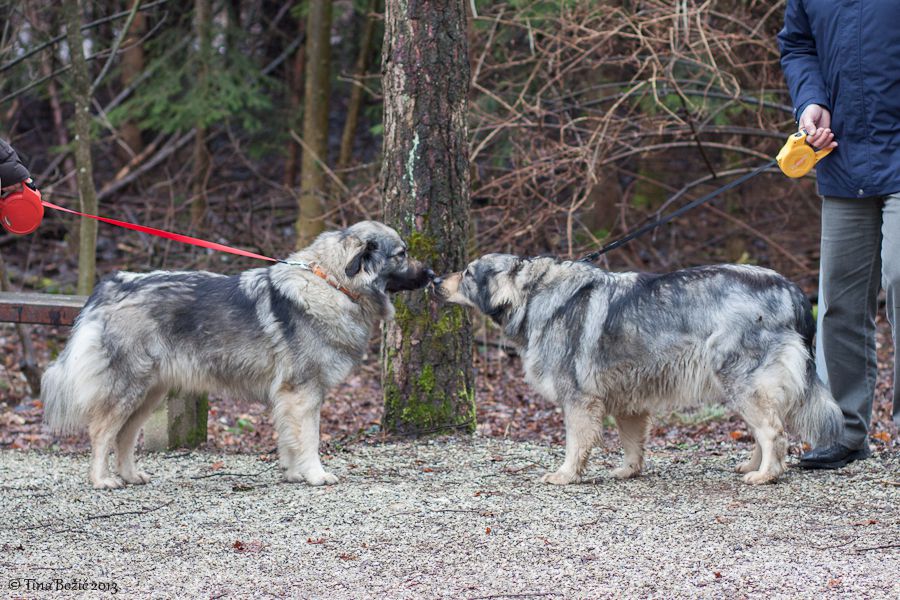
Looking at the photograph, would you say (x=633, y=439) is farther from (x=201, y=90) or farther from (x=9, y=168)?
(x=201, y=90)

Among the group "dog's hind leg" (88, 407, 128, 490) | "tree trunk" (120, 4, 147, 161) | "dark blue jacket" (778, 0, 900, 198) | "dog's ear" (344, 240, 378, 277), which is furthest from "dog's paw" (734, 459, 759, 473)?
"tree trunk" (120, 4, 147, 161)

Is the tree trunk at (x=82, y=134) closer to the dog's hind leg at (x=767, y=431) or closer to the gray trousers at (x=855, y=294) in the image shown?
the dog's hind leg at (x=767, y=431)

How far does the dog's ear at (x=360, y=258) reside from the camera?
5480 mm

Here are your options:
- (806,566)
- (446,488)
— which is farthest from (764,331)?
(446,488)

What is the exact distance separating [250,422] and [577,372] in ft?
12.5

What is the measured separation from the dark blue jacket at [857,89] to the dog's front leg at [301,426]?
116 inches

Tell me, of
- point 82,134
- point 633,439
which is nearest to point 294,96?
point 82,134

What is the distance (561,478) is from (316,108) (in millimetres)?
7365

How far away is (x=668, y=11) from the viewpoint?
8.34 m

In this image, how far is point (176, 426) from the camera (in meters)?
6.63

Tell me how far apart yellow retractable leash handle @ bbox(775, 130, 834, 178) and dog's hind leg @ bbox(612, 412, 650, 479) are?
5.00ft

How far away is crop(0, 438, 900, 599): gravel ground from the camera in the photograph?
363cm

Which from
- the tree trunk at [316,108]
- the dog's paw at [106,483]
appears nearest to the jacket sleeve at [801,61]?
the dog's paw at [106,483]

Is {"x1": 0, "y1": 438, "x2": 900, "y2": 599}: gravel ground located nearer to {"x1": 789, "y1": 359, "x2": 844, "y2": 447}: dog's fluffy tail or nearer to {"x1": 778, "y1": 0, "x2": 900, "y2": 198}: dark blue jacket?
Answer: {"x1": 789, "y1": 359, "x2": 844, "y2": 447}: dog's fluffy tail
